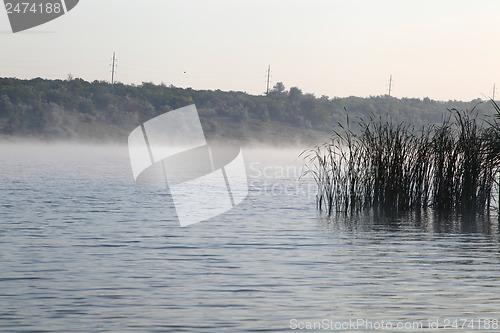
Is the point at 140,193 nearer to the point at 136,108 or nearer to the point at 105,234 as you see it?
the point at 105,234

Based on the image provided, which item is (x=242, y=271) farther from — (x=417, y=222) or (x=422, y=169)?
(x=422, y=169)

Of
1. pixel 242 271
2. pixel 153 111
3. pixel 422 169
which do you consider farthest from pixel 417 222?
pixel 153 111

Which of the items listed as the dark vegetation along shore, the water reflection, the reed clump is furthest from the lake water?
the dark vegetation along shore

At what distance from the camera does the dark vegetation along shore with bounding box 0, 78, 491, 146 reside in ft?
192

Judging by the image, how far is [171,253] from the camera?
9.91 meters

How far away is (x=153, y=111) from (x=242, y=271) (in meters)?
60.4

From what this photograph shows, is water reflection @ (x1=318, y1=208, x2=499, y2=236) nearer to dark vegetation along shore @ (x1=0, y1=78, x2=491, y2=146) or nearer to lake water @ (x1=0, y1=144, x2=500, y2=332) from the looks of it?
lake water @ (x1=0, y1=144, x2=500, y2=332)

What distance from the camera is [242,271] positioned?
865cm

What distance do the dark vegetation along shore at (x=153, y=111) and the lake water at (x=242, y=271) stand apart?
44.5 metres

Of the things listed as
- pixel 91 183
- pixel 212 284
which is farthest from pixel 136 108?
pixel 212 284

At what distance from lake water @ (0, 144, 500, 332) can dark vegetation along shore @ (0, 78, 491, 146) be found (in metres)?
44.5

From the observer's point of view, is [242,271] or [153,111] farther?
[153,111]

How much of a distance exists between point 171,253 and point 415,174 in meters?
6.15

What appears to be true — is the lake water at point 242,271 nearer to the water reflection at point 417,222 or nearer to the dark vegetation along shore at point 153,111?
the water reflection at point 417,222
